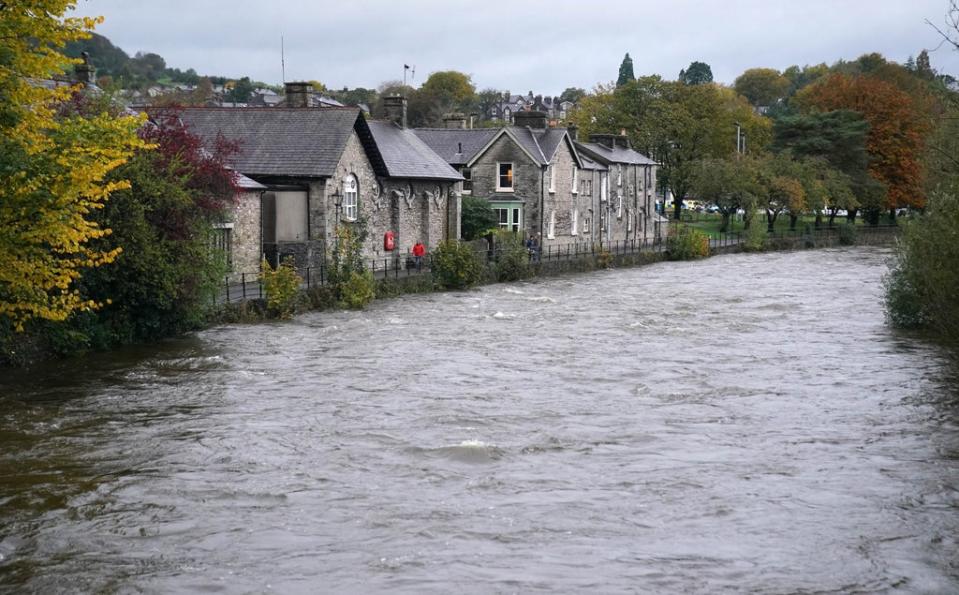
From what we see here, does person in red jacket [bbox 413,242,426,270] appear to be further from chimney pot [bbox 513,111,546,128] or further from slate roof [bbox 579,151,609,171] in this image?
slate roof [bbox 579,151,609,171]

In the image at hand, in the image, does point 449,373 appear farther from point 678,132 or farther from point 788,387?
point 678,132

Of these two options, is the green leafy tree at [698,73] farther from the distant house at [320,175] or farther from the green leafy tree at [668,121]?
the distant house at [320,175]

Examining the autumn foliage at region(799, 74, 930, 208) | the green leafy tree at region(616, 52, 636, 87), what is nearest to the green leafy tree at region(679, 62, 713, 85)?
the green leafy tree at region(616, 52, 636, 87)

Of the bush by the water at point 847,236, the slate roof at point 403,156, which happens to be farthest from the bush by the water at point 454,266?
the bush by the water at point 847,236

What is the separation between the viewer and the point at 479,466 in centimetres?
1616

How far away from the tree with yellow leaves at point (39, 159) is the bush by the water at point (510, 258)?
25.2 m

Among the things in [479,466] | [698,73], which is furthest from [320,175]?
[698,73]

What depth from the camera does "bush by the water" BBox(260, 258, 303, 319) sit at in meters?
30.1

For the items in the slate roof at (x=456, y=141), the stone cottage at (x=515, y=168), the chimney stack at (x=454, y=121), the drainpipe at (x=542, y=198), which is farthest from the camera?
the chimney stack at (x=454, y=121)

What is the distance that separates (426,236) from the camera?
46.3 m

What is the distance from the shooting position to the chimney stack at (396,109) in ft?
153

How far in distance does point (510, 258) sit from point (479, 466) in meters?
28.5

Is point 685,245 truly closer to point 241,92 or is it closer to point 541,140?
point 541,140

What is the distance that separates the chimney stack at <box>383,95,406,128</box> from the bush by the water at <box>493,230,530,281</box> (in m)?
6.89
